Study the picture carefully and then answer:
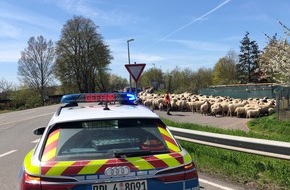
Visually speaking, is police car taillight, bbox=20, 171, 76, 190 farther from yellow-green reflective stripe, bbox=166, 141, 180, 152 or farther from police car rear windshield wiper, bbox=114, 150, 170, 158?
yellow-green reflective stripe, bbox=166, 141, 180, 152

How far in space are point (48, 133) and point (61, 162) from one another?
56cm

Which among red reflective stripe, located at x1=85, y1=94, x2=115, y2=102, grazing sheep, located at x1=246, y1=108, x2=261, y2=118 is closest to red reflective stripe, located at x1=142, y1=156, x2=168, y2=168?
red reflective stripe, located at x1=85, y1=94, x2=115, y2=102

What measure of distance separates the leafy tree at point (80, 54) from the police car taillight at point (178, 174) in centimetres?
6994

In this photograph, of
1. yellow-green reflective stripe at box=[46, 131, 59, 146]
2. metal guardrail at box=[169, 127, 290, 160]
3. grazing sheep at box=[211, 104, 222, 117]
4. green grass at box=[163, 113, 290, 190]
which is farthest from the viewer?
grazing sheep at box=[211, 104, 222, 117]

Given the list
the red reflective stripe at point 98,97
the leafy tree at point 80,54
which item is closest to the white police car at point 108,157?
the red reflective stripe at point 98,97

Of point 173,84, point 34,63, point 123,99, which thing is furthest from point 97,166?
point 173,84

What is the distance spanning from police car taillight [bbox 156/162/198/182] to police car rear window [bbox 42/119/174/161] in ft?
0.84

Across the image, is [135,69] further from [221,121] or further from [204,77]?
[204,77]

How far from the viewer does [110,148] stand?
13.0 feet

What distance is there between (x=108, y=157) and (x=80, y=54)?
2780 inches

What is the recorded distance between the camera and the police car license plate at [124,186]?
349cm

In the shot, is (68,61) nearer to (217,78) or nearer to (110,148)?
(217,78)

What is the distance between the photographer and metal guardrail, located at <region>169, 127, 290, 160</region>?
638cm

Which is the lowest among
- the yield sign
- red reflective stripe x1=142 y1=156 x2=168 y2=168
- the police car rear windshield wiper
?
red reflective stripe x1=142 y1=156 x2=168 y2=168
